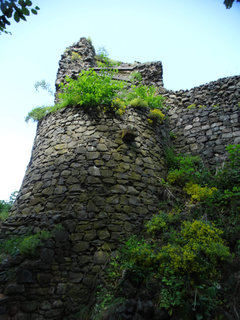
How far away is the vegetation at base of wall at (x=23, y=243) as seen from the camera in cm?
335

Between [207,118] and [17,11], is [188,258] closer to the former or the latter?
[17,11]

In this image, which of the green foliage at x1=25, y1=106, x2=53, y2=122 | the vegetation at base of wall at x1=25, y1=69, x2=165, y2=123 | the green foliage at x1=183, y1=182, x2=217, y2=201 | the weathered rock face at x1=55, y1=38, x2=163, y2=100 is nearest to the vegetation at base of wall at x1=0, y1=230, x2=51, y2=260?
the green foliage at x1=183, y1=182, x2=217, y2=201

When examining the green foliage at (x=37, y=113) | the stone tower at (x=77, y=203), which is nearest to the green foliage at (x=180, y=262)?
the stone tower at (x=77, y=203)

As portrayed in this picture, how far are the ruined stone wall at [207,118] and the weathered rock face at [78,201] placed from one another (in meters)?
1.20

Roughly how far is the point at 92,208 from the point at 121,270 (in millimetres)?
1223

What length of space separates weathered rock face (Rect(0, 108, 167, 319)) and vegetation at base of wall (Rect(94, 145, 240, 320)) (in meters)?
0.41

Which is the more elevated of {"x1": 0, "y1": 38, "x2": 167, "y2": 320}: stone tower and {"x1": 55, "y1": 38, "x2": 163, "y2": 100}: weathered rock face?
{"x1": 55, "y1": 38, "x2": 163, "y2": 100}: weathered rock face

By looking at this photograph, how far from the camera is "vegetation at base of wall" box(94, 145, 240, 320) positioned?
101 inches

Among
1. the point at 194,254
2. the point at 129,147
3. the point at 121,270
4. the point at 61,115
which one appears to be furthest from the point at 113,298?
the point at 61,115

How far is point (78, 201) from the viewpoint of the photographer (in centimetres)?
420

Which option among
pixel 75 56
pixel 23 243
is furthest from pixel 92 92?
pixel 23 243

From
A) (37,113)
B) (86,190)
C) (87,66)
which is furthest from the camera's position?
(87,66)

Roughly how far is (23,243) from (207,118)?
591 cm

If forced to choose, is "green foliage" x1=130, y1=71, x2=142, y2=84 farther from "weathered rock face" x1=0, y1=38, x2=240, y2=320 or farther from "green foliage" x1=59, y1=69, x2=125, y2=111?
"green foliage" x1=59, y1=69, x2=125, y2=111
